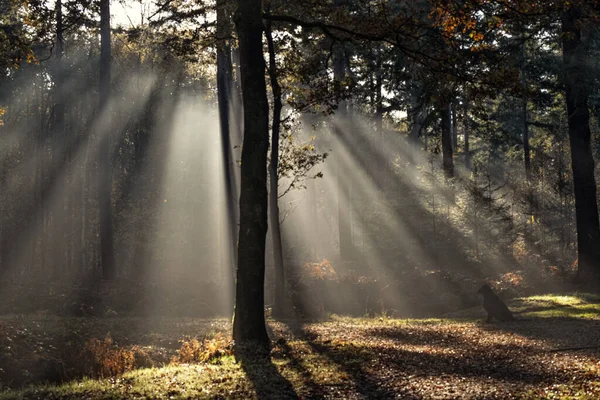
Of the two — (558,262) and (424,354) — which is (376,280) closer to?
(558,262)

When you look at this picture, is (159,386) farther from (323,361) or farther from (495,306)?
(495,306)

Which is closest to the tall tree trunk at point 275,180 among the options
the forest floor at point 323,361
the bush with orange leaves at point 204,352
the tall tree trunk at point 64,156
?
the forest floor at point 323,361

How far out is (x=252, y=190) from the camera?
10.3 m

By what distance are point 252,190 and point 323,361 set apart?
3.13 metres

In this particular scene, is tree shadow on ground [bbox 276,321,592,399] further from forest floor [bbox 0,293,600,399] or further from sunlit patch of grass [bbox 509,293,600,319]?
sunlit patch of grass [bbox 509,293,600,319]

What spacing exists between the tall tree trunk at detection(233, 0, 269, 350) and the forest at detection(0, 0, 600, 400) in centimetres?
4

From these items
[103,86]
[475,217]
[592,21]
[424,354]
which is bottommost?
[424,354]

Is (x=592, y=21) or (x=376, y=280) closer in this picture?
(x=592, y=21)

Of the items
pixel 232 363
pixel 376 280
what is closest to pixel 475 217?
pixel 376 280

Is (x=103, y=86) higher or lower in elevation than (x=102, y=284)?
higher

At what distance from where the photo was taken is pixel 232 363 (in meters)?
9.32

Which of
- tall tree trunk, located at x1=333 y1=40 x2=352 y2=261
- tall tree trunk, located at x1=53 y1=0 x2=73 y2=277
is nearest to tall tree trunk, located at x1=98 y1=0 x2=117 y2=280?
tall tree trunk, located at x1=53 y1=0 x2=73 y2=277

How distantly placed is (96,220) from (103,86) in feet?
38.6

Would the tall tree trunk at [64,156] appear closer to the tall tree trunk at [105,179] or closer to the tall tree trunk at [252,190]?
the tall tree trunk at [105,179]
